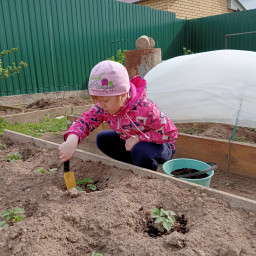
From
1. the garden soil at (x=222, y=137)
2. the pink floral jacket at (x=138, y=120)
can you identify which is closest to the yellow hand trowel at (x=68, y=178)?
the pink floral jacket at (x=138, y=120)

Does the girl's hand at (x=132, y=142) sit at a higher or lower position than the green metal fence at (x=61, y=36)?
lower

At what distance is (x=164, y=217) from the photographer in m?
1.48

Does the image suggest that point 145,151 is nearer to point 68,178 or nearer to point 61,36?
point 68,178

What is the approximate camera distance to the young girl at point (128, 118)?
168cm

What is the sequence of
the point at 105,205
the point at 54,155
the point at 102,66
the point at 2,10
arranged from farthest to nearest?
the point at 2,10 → the point at 54,155 → the point at 102,66 → the point at 105,205

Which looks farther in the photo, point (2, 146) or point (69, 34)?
point (69, 34)

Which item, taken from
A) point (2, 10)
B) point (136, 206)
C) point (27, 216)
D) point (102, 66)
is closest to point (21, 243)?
point (27, 216)

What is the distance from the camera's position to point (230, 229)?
53.1 inches

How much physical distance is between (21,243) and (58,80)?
6201 millimetres

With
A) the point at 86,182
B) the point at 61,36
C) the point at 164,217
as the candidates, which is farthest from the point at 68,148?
the point at 61,36

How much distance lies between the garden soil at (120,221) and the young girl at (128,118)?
250 mm

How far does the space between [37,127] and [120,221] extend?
342cm

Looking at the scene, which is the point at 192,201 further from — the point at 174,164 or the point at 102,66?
the point at 102,66

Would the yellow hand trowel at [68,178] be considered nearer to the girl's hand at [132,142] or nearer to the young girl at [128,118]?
the young girl at [128,118]
